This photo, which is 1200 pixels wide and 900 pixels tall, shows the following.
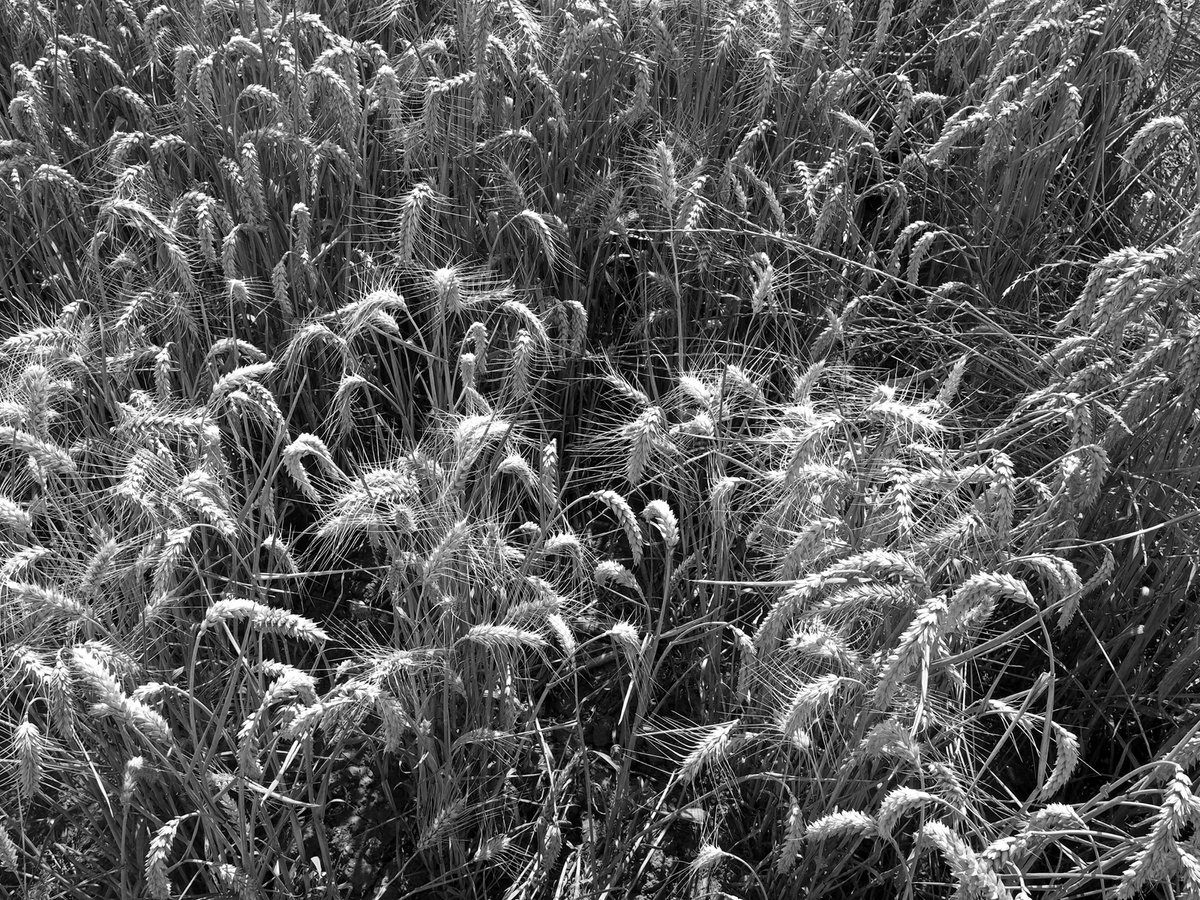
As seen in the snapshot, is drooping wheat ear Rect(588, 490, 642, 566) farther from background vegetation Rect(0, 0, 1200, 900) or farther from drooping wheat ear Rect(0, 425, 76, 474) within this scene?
drooping wheat ear Rect(0, 425, 76, 474)

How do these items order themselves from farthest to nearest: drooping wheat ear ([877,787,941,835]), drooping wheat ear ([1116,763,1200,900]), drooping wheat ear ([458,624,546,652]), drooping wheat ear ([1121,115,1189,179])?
drooping wheat ear ([1121,115,1189,179]) → drooping wheat ear ([458,624,546,652]) → drooping wheat ear ([877,787,941,835]) → drooping wheat ear ([1116,763,1200,900])

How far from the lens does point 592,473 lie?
2.35m

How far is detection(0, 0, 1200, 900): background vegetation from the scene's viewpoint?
1.52m

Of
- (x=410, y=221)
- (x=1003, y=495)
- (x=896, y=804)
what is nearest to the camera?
(x=896, y=804)

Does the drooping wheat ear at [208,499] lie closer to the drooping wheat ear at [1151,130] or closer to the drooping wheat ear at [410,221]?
the drooping wheat ear at [410,221]

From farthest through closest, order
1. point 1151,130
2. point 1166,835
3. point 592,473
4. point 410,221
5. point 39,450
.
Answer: point 592,473 < point 1151,130 < point 410,221 < point 39,450 < point 1166,835

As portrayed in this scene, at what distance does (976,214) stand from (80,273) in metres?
2.25

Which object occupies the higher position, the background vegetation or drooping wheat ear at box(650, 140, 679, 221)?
drooping wheat ear at box(650, 140, 679, 221)

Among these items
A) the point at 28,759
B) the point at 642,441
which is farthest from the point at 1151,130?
the point at 28,759

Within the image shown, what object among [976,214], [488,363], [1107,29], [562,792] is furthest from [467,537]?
[1107,29]

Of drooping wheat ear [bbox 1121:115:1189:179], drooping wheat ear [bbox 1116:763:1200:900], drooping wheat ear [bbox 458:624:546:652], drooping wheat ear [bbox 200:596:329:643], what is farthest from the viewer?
drooping wheat ear [bbox 1121:115:1189:179]

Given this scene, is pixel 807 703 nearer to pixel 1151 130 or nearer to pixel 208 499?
pixel 208 499

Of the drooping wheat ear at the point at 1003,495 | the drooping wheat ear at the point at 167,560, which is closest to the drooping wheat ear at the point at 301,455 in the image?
the drooping wheat ear at the point at 167,560

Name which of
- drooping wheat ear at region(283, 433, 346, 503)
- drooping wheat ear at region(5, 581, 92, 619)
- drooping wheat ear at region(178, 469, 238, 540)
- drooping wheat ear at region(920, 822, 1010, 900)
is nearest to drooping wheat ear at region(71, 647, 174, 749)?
drooping wheat ear at region(5, 581, 92, 619)
